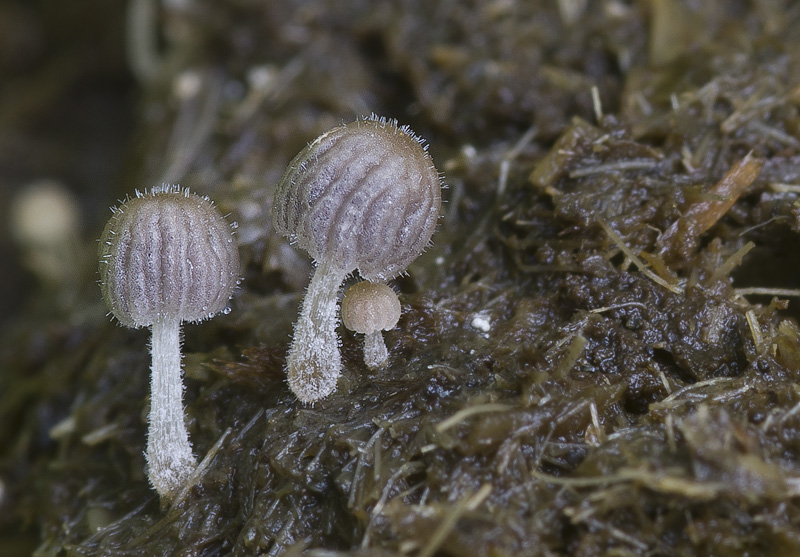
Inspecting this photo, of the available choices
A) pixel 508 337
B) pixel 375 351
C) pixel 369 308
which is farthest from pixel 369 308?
pixel 508 337

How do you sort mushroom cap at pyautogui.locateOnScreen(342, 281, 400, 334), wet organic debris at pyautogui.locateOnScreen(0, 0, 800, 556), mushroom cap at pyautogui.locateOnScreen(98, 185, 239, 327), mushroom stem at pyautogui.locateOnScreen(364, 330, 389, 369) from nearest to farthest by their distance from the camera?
wet organic debris at pyautogui.locateOnScreen(0, 0, 800, 556)
mushroom cap at pyautogui.locateOnScreen(98, 185, 239, 327)
mushroom cap at pyautogui.locateOnScreen(342, 281, 400, 334)
mushroom stem at pyautogui.locateOnScreen(364, 330, 389, 369)

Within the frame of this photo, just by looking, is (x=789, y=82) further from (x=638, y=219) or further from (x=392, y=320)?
(x=392, y=320)

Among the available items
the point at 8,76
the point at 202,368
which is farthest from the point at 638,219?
the point at 8,76

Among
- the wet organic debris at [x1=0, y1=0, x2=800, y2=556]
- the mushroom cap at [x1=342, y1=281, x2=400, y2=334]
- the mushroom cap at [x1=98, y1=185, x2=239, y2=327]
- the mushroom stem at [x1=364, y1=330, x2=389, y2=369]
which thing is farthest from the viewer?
the mushroom stem at [x1=364, y1=330, x2=389, y2=369]

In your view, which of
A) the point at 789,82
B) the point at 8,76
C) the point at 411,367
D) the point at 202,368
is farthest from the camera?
the point at 8,76

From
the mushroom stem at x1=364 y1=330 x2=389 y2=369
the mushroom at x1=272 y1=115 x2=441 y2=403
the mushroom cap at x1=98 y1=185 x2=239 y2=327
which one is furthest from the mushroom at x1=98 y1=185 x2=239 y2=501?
the mushroom stem at x1=364 y1=330 x2=389 y2=369

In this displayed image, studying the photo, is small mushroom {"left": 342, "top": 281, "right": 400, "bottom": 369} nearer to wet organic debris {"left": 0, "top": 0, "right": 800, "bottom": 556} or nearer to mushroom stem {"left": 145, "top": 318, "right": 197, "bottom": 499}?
wet organic debris {"left": 0, "top": 0, "right": 800, "bottom": 556}
